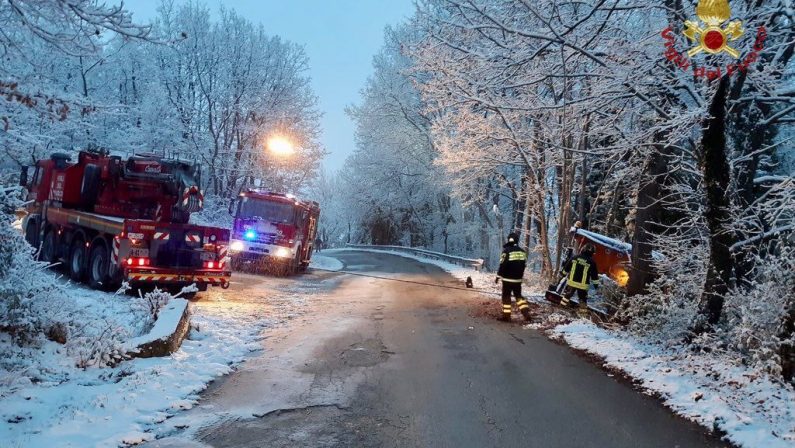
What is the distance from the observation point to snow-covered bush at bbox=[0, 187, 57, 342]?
6102mm

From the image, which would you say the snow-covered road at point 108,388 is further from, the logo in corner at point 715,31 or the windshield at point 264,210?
the windshield at point 264,210

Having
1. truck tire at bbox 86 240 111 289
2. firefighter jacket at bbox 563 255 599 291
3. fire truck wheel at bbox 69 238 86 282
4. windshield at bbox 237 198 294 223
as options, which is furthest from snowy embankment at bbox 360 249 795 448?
windshield at bbox 237 198 294 223

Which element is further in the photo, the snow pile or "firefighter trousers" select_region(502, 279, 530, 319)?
"firefighter trousers" select_region(502, 279, 530, 319)

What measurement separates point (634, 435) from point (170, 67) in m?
32.4

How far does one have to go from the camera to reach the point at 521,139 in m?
16.5

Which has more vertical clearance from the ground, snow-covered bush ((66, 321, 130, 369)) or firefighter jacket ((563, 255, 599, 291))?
firefighter jacket ((563, 255, 599, 291))

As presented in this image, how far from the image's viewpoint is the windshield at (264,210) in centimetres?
1978

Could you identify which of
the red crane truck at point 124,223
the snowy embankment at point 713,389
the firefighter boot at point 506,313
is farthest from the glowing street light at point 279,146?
the snowy embankment at point 713,389

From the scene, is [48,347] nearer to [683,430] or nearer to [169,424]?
[169,424]

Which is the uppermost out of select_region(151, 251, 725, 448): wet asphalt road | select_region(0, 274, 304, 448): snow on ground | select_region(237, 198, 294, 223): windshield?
select_region(237, 198, 294, 223): windshield

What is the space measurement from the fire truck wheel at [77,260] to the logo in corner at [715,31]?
13048 mm

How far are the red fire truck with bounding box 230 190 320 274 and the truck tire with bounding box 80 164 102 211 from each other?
6020 millimetres

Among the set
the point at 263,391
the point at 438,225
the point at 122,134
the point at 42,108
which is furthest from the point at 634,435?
the point at 438,225

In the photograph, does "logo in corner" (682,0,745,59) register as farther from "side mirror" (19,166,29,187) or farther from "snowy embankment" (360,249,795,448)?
"side mirror" (19,166,29,187)
